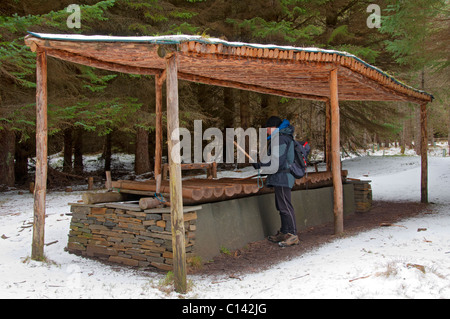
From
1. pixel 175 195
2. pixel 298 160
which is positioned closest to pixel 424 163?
pixel 298 160

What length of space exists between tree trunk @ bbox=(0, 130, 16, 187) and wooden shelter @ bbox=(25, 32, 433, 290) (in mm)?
7558

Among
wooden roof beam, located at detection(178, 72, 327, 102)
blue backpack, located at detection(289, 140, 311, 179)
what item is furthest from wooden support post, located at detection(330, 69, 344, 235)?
wooden roof beam, located at detection(178, 72, 327, 102)

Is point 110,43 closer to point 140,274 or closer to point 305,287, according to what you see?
point 140,274

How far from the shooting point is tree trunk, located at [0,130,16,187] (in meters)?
12.6

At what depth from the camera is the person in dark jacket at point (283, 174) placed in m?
6.50

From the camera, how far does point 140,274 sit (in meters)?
5.33

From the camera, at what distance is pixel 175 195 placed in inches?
182

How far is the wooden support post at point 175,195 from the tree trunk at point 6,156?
393 inches

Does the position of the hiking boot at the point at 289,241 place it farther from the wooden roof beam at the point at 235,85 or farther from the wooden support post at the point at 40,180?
the wooden support post at the point at 40,180

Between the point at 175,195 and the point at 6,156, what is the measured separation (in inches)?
414

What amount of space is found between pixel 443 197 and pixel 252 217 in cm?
770

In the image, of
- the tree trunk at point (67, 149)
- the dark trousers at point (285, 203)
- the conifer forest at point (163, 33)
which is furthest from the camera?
the tree trunk at point (67, 149)

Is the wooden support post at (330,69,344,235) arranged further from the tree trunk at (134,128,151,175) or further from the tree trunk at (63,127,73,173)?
the tree trunk at (63,127,73,173)

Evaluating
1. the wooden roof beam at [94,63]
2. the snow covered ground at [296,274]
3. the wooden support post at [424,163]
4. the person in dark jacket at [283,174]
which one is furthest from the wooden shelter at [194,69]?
the wooden support post at [424,163]
